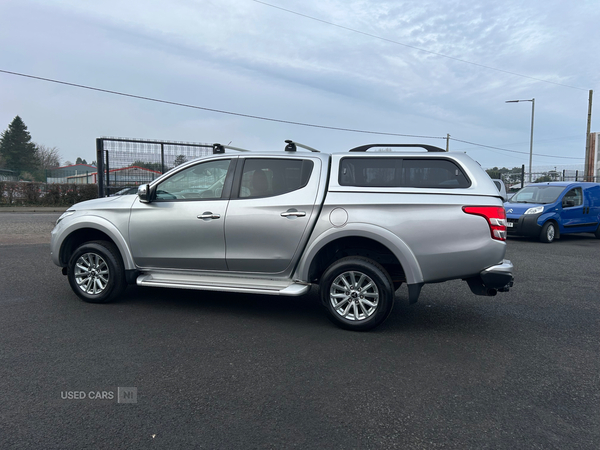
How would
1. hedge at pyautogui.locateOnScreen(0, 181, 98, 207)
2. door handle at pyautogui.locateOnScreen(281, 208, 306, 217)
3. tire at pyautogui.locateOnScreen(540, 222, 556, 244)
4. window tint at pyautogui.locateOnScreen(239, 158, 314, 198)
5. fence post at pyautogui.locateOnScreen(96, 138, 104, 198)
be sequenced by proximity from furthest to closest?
1. hedge at pyautogui.locateOnScreen(0, 181, 98, 207)
2. tire at pyautogui.locateOnScreen(540, 222, 556, 244)
3. fence post at pyautogui.locateOnScreen(96, 138, 104, 198)
4. window tint at pyautogui.locateOnScreen(239, 158, 314, 198)
5. door handle at pyautogui.locateOnScreen(281, 208, 306, 217)

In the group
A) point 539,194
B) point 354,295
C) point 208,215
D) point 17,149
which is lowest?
point 354,295

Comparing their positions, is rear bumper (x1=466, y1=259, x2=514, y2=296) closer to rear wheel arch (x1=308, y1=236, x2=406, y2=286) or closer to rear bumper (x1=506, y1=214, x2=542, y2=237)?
rear wheel arch (x1=308, y1=236, x2=406, y2=286)

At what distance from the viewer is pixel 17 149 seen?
72.1 m

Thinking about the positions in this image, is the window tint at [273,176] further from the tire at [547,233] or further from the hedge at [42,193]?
the hedge at [42,193]

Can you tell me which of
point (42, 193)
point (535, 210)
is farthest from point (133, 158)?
point (42, 193)

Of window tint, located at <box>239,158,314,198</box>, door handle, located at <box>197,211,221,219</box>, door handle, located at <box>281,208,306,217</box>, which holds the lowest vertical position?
door handle, located at <box>197,211,221,219</box>

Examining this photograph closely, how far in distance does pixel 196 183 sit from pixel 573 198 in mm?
11961

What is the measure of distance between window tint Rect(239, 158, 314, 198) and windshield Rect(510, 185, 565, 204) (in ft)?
34.5

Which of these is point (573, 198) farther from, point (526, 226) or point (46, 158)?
point (46, 158)

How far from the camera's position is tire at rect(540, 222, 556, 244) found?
41.0 feet

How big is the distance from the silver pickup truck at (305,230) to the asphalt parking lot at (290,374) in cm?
44

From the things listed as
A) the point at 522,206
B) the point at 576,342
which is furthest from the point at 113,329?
the point at 522,206

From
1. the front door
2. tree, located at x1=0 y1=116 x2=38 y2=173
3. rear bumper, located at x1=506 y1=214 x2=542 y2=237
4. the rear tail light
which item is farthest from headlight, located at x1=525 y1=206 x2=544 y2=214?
tree, located at x1=0 y1=116 x2=38 y2=173

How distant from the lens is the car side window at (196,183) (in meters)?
5.44
